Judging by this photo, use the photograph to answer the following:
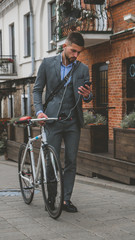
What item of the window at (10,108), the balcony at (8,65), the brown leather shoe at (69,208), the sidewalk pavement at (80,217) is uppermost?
the balcony at (8,65)

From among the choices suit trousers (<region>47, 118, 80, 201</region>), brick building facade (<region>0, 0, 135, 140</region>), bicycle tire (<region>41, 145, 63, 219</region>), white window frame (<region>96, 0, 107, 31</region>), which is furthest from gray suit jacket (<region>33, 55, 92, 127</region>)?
white window frame (<region>96, 0, 107, 31</region>)

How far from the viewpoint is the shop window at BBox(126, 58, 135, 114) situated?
36.9 ft

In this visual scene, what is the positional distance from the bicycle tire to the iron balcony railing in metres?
7.40

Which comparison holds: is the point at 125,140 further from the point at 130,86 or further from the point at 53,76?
the point at 130,86

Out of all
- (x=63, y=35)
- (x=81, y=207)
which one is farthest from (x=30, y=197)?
(x=63, y=35)

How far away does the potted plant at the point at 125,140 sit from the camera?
6.81 metres

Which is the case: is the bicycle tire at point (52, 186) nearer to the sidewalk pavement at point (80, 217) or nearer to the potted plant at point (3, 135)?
the sidewalk pavement at point (80, 217)

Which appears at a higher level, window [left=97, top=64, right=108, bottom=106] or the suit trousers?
window [left=97, top=64, right=108, bottom=106]

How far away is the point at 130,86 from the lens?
11477 millimetres

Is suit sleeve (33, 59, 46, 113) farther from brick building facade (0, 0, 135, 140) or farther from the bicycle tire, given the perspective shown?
brick building facade (0, 0, 135, 140)

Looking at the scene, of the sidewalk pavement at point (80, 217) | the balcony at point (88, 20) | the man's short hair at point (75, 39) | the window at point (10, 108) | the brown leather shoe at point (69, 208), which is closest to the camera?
the sidewalk pavement at point (80, 217)

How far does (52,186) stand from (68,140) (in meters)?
0.68

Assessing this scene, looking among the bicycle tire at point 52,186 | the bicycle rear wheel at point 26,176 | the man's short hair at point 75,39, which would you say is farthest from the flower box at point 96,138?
the man's short hair at point 75,39

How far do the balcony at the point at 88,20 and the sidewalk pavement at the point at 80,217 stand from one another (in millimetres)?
5859
